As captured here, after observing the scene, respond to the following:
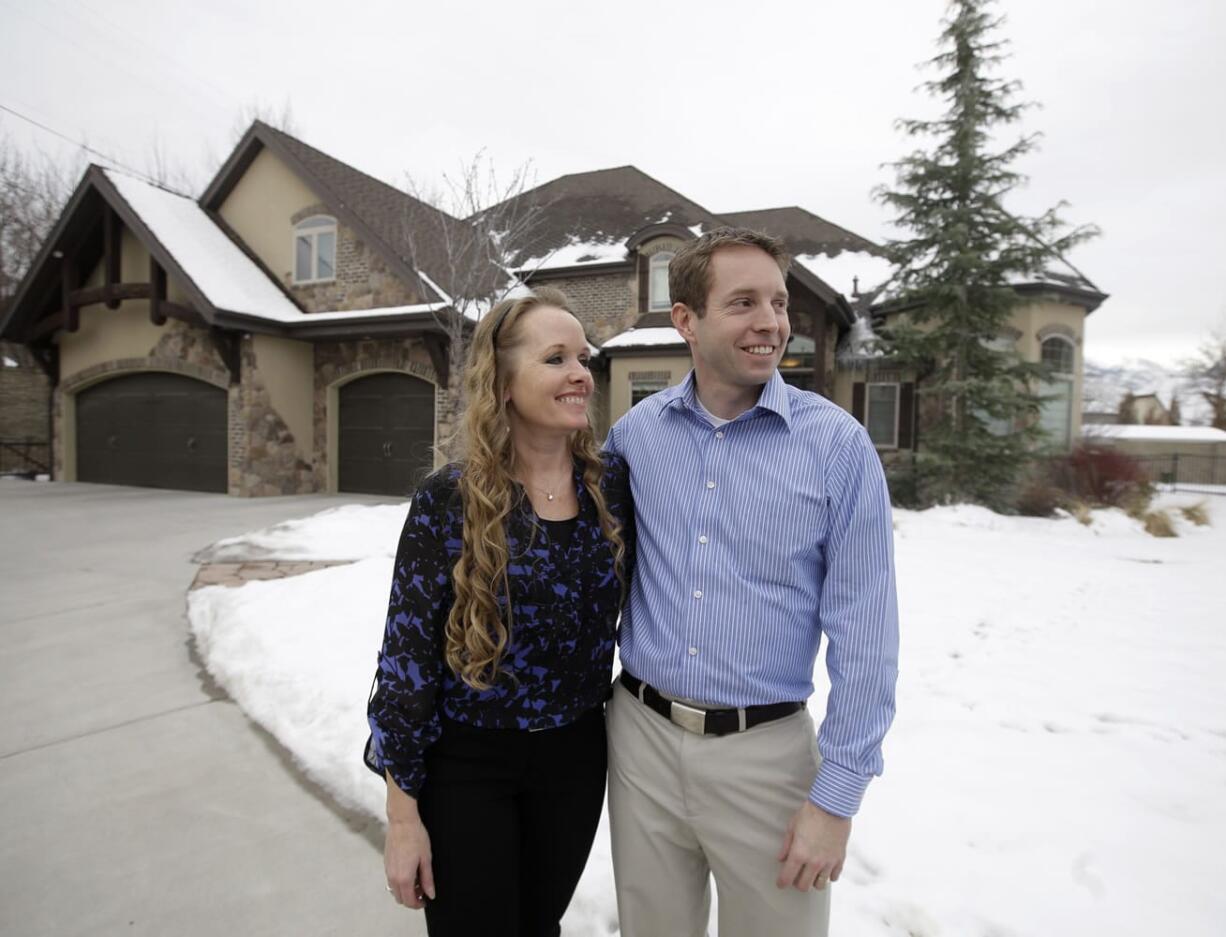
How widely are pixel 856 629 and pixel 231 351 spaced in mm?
13528

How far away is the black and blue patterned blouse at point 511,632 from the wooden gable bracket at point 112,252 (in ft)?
48.9

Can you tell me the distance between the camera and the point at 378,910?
7.64 feet

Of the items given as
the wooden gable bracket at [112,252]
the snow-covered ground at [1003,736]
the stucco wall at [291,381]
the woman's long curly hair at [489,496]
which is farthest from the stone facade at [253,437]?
the woman's long curly hair at [489,496]

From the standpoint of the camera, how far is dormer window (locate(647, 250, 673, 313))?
14.6 meters

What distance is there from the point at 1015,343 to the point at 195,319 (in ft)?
51.8

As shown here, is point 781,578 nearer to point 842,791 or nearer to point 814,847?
point 842,791

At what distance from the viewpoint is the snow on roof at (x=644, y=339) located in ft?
45.0

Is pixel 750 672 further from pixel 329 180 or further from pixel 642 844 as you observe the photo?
pixel 329 180

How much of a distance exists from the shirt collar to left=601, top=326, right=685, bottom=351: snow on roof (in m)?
11.8

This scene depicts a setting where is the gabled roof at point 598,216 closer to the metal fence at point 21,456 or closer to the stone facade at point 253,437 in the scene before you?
the stone facade at point 253,437

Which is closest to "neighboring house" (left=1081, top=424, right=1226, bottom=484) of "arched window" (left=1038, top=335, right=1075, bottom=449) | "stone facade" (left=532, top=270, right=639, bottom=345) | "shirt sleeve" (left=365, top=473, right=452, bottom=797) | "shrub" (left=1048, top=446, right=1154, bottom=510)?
"arched window" (left=1038, top=335, right=1075, bottom=449)

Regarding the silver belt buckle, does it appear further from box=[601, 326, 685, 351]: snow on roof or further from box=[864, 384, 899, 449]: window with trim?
box=[864, 384, 899, 449]: window with trim

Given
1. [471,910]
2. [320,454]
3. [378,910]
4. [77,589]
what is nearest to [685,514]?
[471,910]

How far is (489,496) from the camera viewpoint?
157 cm
